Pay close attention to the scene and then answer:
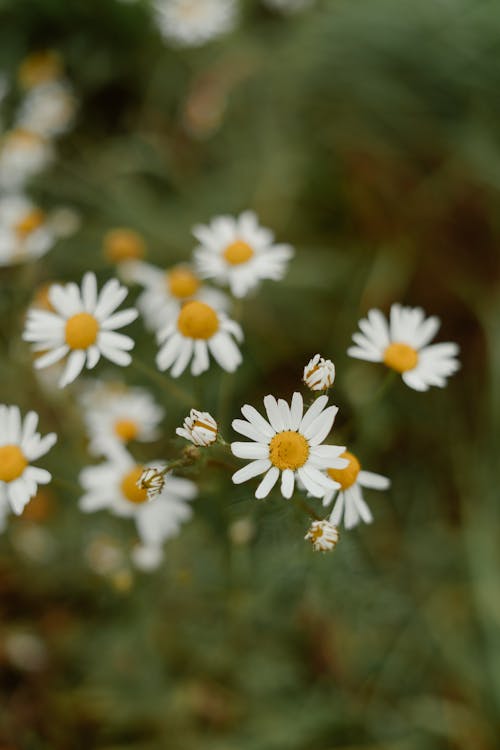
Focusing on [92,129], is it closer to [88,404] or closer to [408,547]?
[88,404]

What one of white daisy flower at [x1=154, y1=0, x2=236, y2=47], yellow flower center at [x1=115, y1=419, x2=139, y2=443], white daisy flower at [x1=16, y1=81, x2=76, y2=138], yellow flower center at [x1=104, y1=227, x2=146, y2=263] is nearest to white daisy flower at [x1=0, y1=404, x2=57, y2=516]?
yellow flower center at [x1=115, y1=419, x2=139, y2=443]

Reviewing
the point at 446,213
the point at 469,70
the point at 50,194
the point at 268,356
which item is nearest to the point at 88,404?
the point at 268,356

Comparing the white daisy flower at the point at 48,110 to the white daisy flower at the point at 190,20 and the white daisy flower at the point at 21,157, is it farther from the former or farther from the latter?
the white daisy flower at the point at 190,20

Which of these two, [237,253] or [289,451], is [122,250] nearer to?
[237,253]

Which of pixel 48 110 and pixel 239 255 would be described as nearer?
→ pixel 239 255

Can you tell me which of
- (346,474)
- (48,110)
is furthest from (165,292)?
(48,110)
